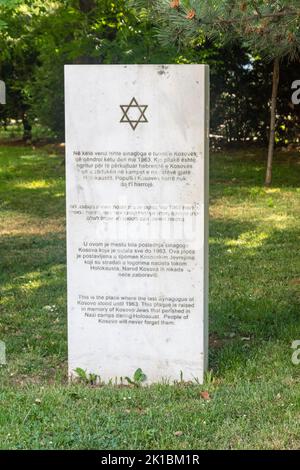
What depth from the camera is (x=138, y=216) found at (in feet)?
16.1

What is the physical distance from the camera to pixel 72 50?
11.9 m

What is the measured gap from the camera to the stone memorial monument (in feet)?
15.8

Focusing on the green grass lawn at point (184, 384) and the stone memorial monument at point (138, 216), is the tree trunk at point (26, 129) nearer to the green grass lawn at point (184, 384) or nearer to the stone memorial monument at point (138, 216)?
the green grass lawn at point (184, 384)

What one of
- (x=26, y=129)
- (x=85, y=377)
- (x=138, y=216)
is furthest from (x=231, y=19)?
(x=26, y=129)

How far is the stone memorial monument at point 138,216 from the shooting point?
4828 millimetres

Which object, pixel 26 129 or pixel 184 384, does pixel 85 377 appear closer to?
pixel 184 384

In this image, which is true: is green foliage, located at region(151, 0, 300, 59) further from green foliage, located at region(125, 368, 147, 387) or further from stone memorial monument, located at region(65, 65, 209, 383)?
green foliage, located at region(125, 368, 147, 387)

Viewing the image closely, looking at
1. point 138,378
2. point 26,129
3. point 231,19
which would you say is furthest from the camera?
point 26,129

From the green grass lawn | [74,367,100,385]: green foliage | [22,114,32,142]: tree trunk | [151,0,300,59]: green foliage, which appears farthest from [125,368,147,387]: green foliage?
[22,114,32,142]: tree trunk

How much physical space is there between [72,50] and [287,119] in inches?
338

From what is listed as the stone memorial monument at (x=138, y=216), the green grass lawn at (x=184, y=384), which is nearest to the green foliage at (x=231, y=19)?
the stone memorial monument at (x=138, y=216)

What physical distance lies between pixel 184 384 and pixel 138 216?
3.78 feet

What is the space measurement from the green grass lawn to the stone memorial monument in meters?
0.29

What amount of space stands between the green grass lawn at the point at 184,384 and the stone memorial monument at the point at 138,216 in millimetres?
289
